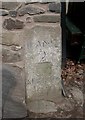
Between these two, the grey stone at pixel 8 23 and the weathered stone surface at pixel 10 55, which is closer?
the grey stone at pixel 8 23

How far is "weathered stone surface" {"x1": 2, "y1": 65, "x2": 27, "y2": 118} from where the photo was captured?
3590 mm

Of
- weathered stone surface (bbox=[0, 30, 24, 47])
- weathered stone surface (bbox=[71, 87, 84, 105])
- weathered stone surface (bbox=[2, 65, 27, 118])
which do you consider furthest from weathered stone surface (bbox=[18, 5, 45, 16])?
weathered stone surface (bbox=[71, 87, 84, 105])

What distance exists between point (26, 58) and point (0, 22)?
53 centimetres

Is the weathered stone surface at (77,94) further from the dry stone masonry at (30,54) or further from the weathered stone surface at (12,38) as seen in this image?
the weathered stone surface at (12,38)

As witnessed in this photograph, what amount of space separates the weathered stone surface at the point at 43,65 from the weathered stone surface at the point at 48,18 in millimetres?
83

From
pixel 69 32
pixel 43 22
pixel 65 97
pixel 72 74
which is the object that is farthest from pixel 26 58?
pixel 69 32

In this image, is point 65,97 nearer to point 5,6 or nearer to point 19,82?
point 19,82

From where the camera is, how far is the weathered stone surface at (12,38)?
3840 millimetres

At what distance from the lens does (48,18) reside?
381 cm

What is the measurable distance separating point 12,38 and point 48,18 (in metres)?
0.49

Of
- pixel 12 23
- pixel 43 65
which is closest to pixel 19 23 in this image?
pixel 12 23

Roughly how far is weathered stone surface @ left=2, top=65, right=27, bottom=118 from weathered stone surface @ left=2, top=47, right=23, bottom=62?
0.09m

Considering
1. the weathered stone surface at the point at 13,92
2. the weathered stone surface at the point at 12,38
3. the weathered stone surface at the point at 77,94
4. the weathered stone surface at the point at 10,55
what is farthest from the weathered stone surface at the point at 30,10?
the weathered stone surface at the point at 77,94

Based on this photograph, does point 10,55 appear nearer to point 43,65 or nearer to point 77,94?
point 43,65
